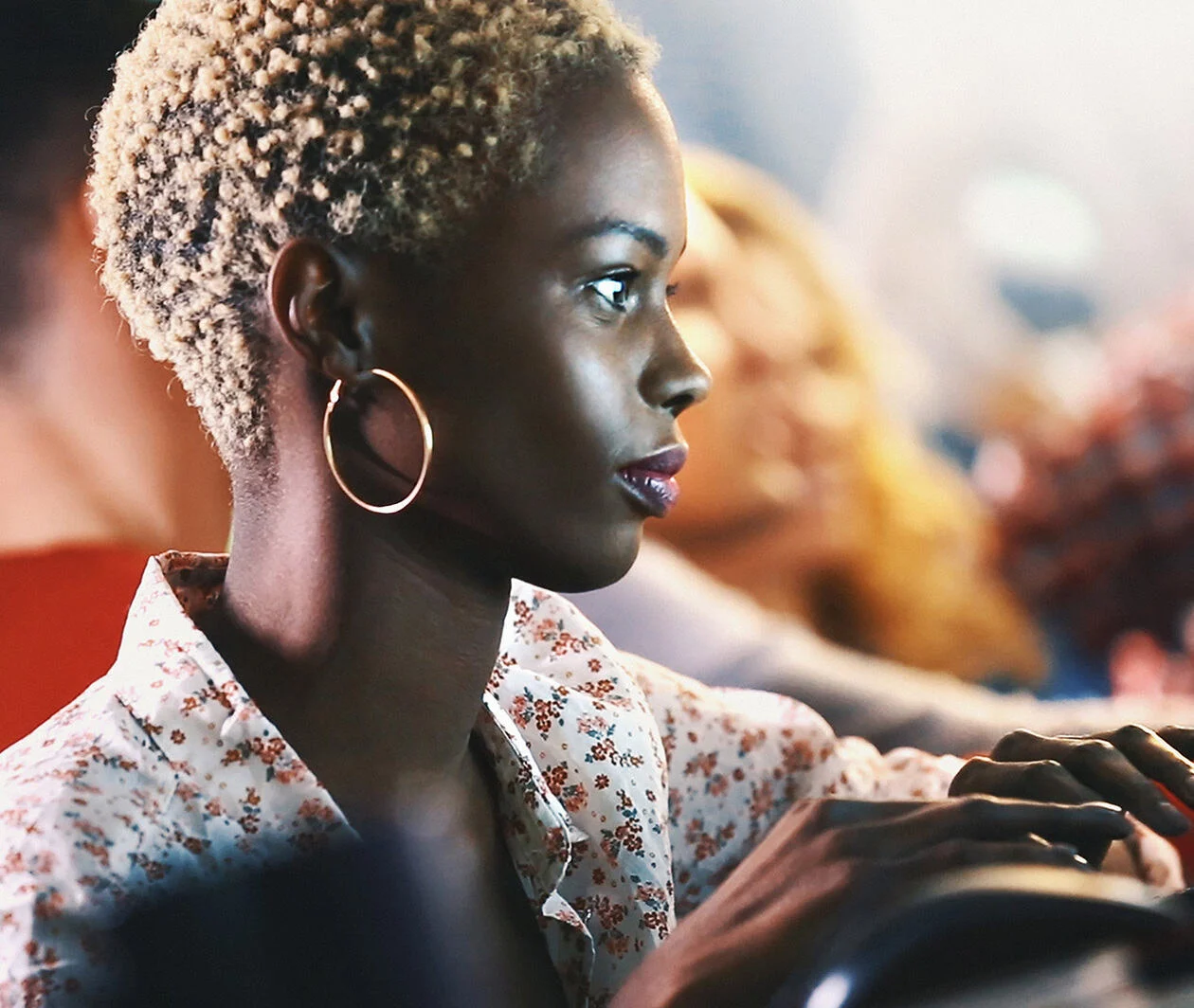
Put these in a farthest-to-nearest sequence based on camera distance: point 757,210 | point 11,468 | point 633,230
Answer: point 757,210 → point 11,468 → point 633,230

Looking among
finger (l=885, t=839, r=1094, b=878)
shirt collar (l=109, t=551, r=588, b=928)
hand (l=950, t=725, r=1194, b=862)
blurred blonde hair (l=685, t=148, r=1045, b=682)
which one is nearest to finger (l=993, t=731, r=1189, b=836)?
hand (l=950, t=725, r=1194, b=862)

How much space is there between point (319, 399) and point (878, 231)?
3.43 feet

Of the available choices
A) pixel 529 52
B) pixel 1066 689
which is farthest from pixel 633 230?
pixel 1066 689

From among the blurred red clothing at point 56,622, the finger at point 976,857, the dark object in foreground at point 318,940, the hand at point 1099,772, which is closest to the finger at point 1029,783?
the hand at point 1099,772

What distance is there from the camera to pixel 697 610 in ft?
4.45

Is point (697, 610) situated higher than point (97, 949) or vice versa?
point (697, 610)

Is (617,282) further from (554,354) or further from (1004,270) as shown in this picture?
(1004,270)

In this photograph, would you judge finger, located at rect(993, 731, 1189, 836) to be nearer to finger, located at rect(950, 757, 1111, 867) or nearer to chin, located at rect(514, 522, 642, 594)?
finger, located at rect(950, 757, 1111, 867)

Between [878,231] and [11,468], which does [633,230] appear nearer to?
[11,468]

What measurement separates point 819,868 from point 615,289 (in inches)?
9.7

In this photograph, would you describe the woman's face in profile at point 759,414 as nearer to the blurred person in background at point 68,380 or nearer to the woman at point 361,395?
the blurred person in background at point 68,380

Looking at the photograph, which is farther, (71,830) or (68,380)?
(68,380)

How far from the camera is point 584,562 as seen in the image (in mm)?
576

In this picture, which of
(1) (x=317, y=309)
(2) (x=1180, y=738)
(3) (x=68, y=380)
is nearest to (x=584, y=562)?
(1) (x=317, y=309)
